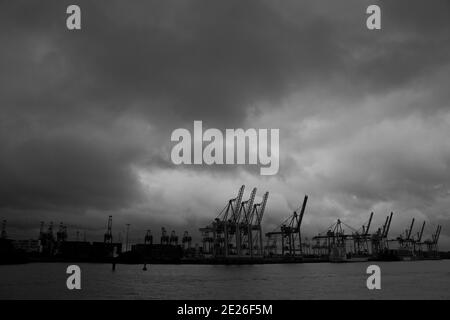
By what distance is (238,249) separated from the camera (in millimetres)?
185125

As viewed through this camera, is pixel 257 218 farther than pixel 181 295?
Yes

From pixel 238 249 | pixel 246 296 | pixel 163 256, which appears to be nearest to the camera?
pixel 246 296

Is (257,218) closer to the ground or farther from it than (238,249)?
farther from it

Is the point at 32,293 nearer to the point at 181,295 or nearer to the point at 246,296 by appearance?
the point at 181,295
